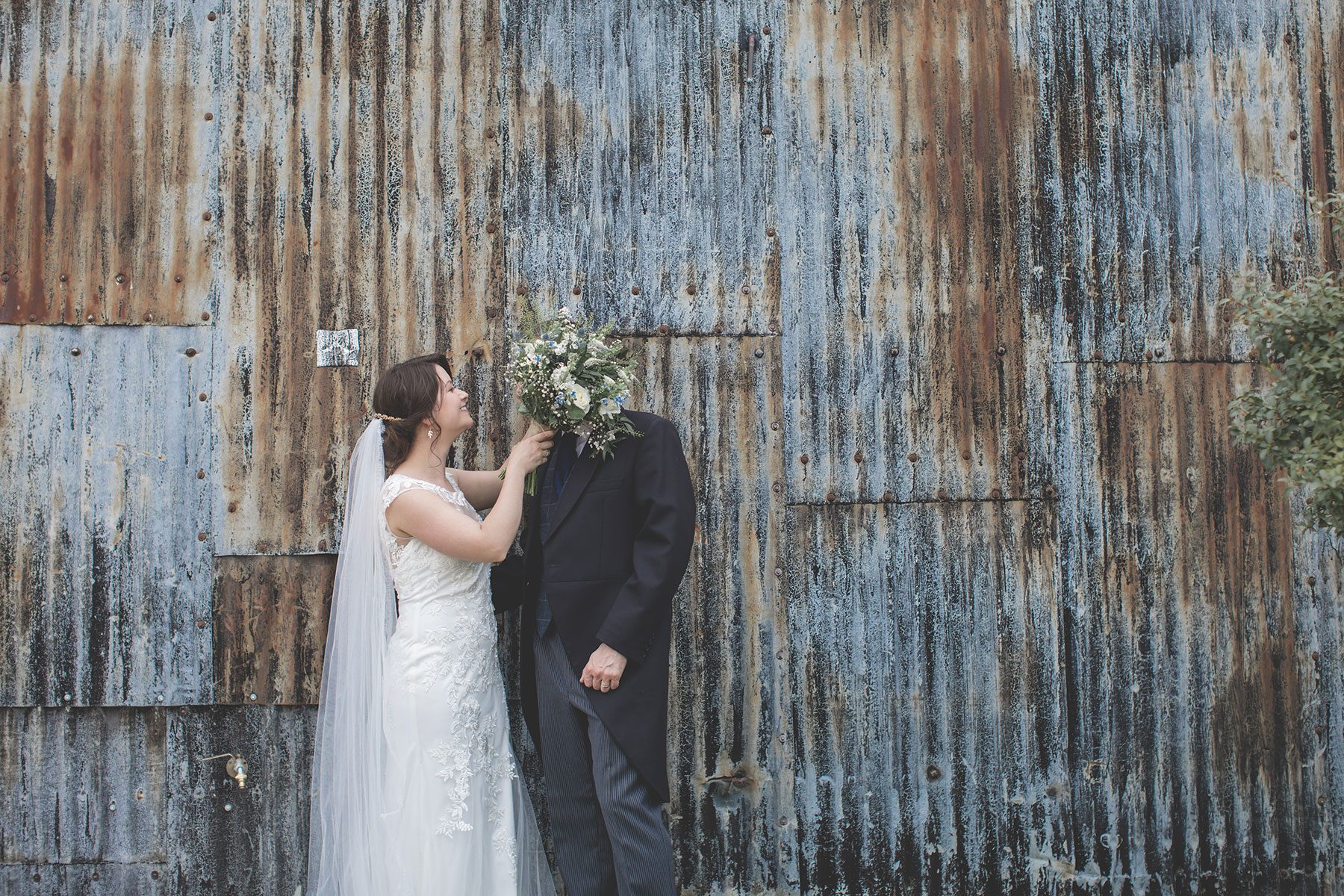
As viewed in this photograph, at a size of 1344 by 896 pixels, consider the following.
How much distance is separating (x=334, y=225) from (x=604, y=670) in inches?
77.4

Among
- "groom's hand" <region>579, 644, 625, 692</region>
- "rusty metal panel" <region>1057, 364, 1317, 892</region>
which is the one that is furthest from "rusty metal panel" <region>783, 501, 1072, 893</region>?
"groom's hand" <region>579, 644, 625, 692</region>

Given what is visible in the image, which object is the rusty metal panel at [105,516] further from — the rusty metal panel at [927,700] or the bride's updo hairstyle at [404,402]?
the rusty metal panel at [927,700]

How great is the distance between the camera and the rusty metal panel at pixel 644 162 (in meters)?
3.53

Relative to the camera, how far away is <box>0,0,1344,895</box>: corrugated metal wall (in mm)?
3477

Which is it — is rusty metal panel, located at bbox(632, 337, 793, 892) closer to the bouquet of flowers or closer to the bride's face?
the bouquet of flowers

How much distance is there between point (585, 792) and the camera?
294 centimetres

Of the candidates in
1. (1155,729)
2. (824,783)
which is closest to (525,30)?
(824,783)

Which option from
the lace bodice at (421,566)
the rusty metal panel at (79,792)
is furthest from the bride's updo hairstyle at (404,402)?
the rusty metal panel at (79,792)

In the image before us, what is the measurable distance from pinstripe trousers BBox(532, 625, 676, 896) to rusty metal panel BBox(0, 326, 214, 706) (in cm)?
143

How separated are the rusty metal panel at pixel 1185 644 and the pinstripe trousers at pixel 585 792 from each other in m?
1.73

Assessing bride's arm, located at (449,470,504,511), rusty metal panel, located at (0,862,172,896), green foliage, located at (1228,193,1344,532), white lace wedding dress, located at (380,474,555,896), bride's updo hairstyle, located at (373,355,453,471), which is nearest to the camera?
green foliage, located at (1228,193,1344,532)

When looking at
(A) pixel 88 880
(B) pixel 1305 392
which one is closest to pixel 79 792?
(A) pixel 88 880

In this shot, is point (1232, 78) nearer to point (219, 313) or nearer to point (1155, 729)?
point (1155, 729)

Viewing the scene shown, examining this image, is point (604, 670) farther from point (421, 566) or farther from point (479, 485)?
point (479, 485)
